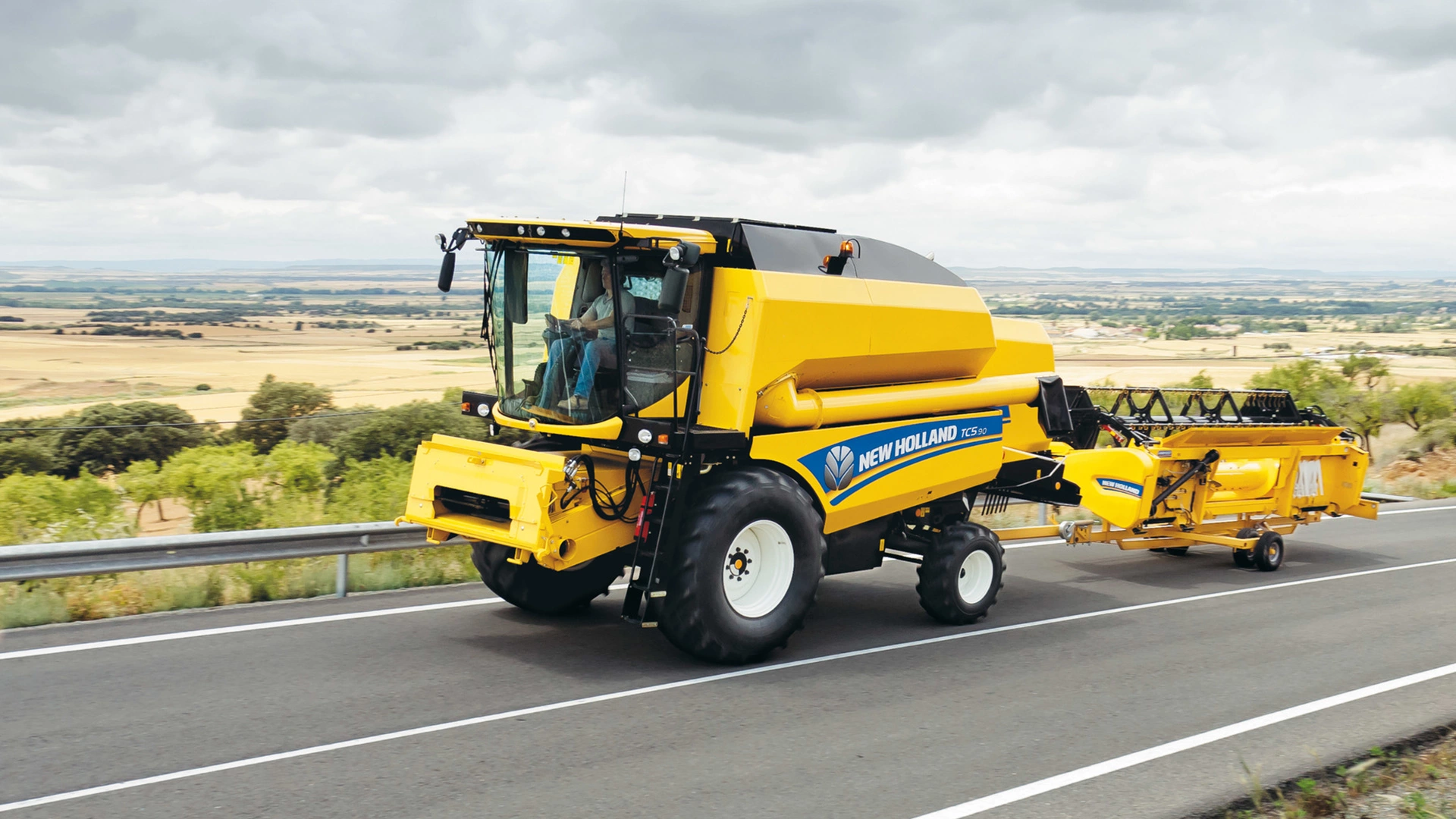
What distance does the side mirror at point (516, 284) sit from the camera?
320 inches

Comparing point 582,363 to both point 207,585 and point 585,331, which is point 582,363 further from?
point 207,585

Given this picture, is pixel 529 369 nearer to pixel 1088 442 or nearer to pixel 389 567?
pixel 389 567

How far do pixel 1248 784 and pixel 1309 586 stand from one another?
263 inches

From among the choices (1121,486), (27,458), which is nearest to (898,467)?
(1121,486)

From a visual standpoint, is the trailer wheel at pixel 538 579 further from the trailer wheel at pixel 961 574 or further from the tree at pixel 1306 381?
the tree at pixel 1306 381

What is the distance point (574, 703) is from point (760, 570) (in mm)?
1799

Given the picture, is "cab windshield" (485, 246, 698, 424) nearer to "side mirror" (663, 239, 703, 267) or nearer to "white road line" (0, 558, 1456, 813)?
"side mirror" (663, 239, 703, 267)

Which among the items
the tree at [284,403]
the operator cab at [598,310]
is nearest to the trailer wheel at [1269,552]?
the operator cab at [598,310]

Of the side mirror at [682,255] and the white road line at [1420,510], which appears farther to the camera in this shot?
the white road line at [1420,510]

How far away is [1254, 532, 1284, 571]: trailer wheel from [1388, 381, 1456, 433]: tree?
992 inches

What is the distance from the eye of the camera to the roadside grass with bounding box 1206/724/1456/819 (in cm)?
568

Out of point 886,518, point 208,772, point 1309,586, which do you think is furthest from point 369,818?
point 1309,586

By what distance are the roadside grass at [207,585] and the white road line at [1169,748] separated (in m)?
6.08

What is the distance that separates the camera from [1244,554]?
12.9 meters
